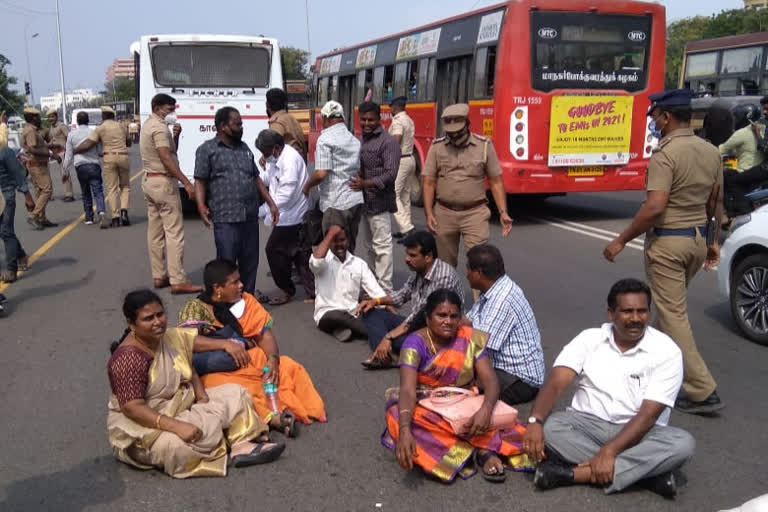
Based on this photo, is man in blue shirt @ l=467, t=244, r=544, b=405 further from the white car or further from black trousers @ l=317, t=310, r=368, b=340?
the white car

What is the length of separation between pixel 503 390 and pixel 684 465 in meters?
1.08

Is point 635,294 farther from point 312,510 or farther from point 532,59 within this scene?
point 532,59

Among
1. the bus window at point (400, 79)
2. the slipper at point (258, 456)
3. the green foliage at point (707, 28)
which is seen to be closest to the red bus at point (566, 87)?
the bus window at point (400, 79)

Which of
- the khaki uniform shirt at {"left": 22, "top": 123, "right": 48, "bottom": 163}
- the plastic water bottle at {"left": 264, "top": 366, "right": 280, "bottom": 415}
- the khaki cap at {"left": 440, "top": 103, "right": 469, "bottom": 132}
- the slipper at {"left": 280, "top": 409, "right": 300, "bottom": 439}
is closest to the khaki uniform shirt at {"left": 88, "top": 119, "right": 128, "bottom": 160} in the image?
the khaki uniform shirt at {"left": 22, "top": 123, "right": 48, "bottom": 163}

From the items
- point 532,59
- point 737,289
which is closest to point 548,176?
point 532,59

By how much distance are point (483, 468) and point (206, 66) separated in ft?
34.8

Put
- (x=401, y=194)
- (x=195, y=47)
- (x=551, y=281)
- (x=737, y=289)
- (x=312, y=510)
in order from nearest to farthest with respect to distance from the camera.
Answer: (x=312, y=510), (x=737, y=289), (x=551, y=281), (x=401, y=194), (x=195, y=47)

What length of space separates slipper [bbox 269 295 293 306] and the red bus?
16.1 feet

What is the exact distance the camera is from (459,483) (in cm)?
370

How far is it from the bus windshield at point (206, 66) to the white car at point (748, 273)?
8.82m

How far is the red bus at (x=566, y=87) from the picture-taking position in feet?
36.9

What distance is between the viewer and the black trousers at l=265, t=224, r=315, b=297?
23.6 ft

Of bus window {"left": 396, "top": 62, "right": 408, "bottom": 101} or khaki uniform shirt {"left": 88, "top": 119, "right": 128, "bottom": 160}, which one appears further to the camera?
bus window {"left": 396, "top": 62, "right": 408, "bottom": 101}

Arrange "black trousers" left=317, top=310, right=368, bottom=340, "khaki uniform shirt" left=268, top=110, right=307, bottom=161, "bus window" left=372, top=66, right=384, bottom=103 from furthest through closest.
Answer: "bus window" left=372, top=66, right=384, bottom=103, "khaki uniform shirt" left=268, top=110, right=307, bottom=161, "black trousers" left=317, top=310, right=368, bottom=340
